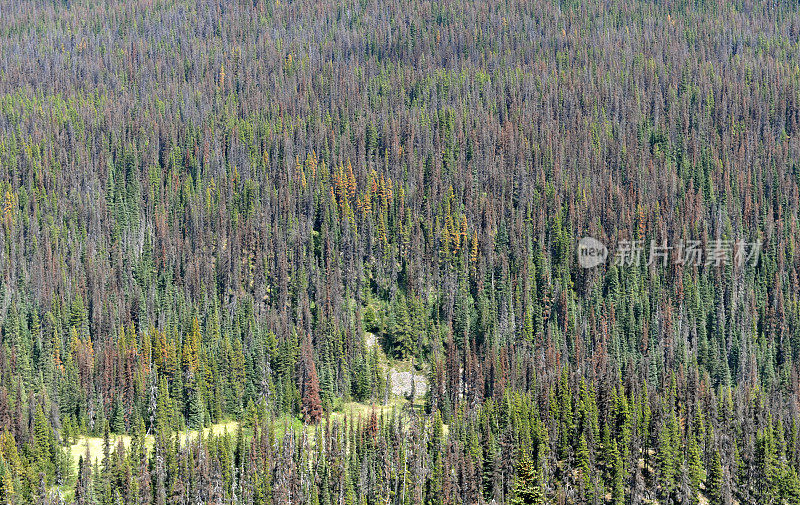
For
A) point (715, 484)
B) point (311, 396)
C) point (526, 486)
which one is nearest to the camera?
point (526, 486)

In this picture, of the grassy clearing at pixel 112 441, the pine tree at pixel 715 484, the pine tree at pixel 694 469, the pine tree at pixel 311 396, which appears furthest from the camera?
the pine tree at pixel 311 396

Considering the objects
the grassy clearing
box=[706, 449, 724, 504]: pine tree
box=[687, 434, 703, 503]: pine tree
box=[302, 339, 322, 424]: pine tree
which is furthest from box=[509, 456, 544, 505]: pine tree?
box=[302, 339, 322, 424]: pine tree

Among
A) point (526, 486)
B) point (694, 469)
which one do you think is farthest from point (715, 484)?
point (526, 486)

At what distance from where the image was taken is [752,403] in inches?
6161

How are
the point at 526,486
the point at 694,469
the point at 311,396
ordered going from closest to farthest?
the point at 526,486 → the point at 694,469 → the point at 311,396

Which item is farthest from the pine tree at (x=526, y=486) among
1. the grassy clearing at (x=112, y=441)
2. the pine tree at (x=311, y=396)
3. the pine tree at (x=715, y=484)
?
the pine tree at (x=311, y=396)

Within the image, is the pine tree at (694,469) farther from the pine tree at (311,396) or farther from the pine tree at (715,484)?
the pine tree at (311,396)

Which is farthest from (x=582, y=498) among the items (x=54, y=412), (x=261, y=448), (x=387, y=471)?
(x=54, y=412)

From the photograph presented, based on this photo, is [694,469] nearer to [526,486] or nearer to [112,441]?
[526,486]

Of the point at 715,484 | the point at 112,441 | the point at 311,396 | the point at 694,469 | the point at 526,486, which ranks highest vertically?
the point at 311,396

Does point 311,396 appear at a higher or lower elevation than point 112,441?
higher

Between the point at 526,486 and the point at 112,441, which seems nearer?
the point at 526,486

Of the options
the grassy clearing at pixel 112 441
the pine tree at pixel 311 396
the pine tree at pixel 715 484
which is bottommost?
the pine tree at pixel 715 484

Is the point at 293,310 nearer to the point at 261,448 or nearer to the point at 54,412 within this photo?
the point at 54,412
